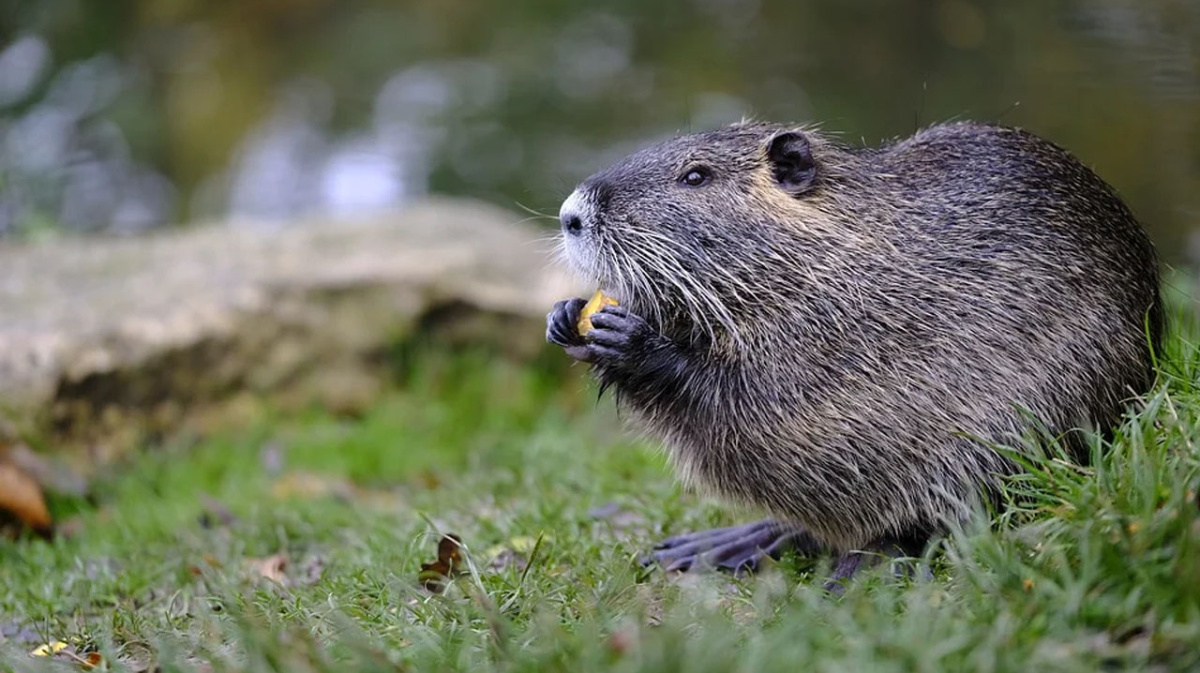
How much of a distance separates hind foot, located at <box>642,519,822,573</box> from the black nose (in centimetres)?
101

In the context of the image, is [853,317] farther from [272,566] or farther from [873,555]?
[272,566]

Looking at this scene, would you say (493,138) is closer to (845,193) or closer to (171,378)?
(171,378)

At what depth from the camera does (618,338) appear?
3.58 m

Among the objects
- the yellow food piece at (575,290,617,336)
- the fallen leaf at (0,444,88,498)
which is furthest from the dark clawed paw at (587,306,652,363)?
the fallen leaf at (0,444,88,498)

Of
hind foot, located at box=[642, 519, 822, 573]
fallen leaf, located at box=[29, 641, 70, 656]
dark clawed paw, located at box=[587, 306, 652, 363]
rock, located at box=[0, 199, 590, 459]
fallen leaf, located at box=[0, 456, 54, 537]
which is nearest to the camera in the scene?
fallen leaf, located at box=[29, 641, 70, 656]

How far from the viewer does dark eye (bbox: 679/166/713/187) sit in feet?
12.5

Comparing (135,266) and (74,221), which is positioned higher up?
(135,266)

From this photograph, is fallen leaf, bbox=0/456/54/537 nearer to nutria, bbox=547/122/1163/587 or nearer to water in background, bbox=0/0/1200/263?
nutria, bbox=547/122/1163/587

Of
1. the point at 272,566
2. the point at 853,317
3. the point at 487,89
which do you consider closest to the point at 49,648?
the point at 272,566

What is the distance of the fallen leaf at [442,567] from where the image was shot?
11.9 feet

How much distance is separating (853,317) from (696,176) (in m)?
0.67

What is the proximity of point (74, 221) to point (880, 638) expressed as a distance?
997 centimetres

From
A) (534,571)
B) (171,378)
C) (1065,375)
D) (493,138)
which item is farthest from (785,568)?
(493,138)

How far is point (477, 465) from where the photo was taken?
5.69 m
